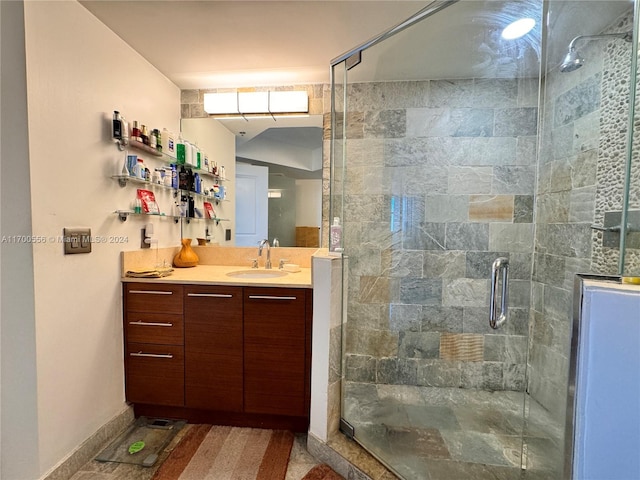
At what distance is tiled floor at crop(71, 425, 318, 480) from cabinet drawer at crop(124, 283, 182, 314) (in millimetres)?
752

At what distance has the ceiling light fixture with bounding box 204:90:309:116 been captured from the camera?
6.75 feet

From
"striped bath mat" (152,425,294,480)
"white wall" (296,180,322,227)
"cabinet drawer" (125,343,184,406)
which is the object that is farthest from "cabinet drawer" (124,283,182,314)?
"white wall" (296,180,322,227)

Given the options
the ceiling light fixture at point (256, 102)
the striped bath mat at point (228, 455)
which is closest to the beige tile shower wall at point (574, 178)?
the striped bath mat at point (228, 455)

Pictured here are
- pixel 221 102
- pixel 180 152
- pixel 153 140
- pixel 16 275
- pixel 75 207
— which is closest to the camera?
pixel 16 275

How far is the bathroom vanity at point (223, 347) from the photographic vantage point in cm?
158

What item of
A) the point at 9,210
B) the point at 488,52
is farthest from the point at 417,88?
the point at 9,210

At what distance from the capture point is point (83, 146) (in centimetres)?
136

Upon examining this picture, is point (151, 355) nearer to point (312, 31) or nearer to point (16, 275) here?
point (16, 275)

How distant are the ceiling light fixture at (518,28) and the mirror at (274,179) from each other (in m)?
1.23

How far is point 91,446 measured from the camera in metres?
1.43

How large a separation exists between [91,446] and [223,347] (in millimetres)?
778

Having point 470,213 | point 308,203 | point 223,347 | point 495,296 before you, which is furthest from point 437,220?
point 223,347

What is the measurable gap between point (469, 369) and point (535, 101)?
1.83m

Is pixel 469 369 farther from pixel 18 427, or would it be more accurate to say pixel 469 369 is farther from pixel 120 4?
pixel 120 4
